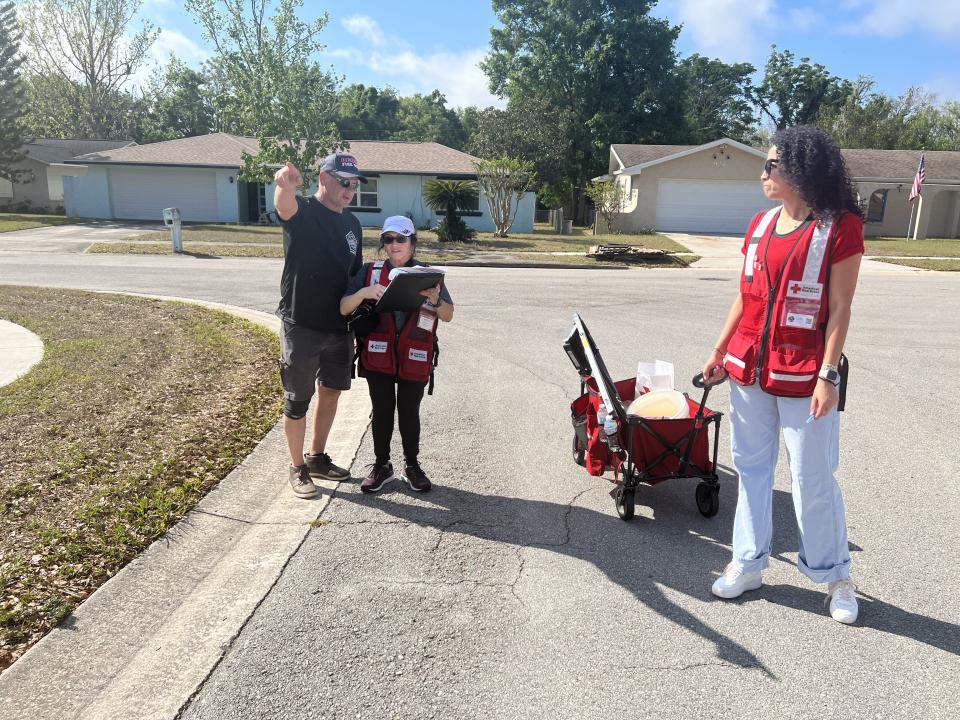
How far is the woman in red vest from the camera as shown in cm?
421

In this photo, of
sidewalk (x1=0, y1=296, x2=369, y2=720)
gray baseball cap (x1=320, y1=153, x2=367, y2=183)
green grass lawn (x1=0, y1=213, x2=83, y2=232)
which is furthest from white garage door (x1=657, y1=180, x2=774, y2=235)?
sidewalk (x1=0, y1=296, x2=369, y2=720)

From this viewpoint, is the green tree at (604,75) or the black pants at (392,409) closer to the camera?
the black pants at (392,409)

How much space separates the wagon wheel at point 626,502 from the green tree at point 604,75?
39717mm

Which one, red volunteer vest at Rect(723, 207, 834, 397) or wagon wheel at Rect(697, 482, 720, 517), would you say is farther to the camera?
wagon wheel at Rect(697, 482, 720, 517)

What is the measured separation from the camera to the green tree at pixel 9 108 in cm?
3719

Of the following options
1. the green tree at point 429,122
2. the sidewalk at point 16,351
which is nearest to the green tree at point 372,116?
the green tree at point 429,122

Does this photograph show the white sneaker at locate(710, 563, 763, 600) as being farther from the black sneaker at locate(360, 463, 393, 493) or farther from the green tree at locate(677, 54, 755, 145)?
the green tree at locate(677, 54, 755, 145)

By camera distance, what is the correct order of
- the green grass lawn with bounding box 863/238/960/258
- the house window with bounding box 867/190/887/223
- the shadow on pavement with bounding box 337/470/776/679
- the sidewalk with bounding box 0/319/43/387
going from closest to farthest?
the shadow on pavement with bounding box 337/470/776/679 → the sidewalk with bounding box 0/319/43/387 → the green grass lawn with bounding box 863/238/960/258 → the house window with bounding box 867/190/887/223

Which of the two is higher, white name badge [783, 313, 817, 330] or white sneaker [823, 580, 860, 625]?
white name badge [783, 313, 817, 330]

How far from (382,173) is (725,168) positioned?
1499 cm

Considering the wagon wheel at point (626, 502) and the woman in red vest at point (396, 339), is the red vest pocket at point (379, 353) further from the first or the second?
the wagon wheel at point (626, 502)

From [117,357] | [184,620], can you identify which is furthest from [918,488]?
[117,357]

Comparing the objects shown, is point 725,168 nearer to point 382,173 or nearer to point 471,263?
point 382,173

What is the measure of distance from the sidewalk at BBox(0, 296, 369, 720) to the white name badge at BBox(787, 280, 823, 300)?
265 cm
